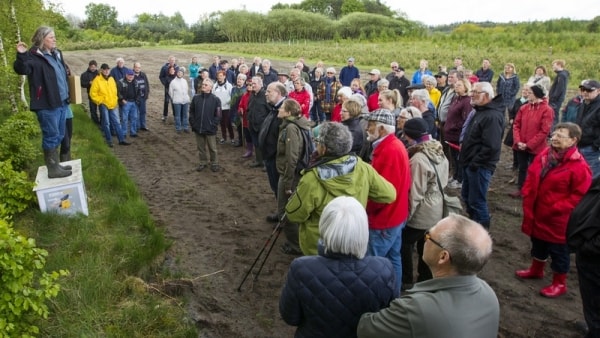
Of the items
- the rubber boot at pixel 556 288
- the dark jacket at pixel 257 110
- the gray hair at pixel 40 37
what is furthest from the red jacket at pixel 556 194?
the gray hair at pixel 40 37

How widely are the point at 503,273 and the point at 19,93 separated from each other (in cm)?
1107

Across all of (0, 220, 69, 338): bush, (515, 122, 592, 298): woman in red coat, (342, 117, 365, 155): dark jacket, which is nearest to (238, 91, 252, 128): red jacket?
(342, 117, 365, 155): dark jacket

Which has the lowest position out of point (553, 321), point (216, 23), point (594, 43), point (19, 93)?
point (553, 321)

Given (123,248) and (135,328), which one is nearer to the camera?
(135,328)

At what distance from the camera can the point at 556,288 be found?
4750 mm

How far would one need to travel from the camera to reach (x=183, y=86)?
12.4 meters

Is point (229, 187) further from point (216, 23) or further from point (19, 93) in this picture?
point (216, 23)

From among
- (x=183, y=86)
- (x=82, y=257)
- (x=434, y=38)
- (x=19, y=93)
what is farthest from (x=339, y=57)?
(x=82, y=257)

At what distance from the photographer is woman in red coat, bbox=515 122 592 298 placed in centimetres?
449

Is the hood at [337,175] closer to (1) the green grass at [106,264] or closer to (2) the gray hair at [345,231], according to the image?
(2) the gray hair at [345,231]

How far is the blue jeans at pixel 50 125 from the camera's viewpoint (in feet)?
19.4

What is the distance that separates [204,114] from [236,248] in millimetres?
3886

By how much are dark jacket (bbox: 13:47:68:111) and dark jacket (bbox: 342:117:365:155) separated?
372cm

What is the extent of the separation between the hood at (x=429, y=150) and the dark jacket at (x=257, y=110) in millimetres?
4518
